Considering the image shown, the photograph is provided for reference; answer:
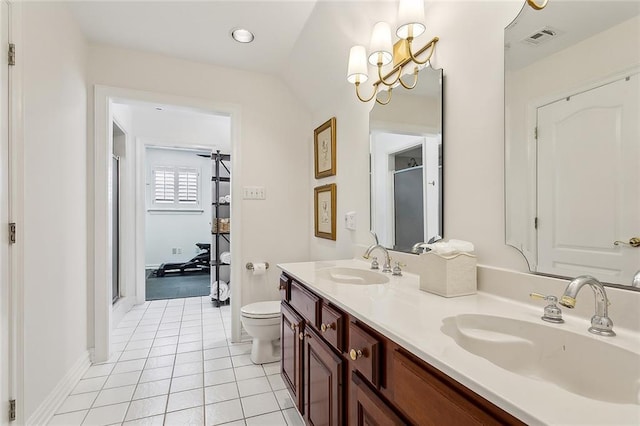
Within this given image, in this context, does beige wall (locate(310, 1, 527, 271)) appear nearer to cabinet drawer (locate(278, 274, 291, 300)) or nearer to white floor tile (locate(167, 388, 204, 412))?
cabinet drawer (locate(278, 274, 291, 300))

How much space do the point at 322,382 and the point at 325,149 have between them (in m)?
1.79

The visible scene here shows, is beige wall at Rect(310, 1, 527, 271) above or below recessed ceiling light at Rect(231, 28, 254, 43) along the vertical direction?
below

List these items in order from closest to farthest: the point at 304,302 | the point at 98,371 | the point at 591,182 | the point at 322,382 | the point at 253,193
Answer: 1. the point at 591,182
2. the point at 322,382
3. the point at 304,302
4. the point at 98,371
5. the point at 253,193

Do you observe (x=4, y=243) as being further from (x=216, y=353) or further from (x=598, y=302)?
(x=598, y=302)

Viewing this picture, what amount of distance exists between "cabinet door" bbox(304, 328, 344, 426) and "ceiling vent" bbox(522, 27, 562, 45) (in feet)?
4.05

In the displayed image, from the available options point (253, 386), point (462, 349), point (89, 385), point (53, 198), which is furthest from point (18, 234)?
point (462, 349)

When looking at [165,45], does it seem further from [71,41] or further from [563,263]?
[563,263]

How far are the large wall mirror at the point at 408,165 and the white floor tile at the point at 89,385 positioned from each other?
204 centimetres

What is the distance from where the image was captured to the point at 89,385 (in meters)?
1.97

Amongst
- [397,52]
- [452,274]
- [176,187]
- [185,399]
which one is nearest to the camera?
[452,274]

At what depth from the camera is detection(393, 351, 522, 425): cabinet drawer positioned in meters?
0.53

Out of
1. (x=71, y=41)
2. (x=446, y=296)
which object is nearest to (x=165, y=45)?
(x=71, y=41)

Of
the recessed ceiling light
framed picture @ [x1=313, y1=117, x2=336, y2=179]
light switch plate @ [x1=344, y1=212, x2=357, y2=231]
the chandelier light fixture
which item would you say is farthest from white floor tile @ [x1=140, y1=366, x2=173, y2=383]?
the recessed ceiling light

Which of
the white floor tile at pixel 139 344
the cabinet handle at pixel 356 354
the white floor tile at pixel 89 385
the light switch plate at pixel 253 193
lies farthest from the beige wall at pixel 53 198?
the cabinet handle at pixel 356 354
